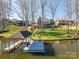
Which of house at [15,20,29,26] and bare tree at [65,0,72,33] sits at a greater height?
bare tree at [65,0,72,33]

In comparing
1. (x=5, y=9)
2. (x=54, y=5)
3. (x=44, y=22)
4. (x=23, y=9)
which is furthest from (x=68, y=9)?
(x=5, y=9)

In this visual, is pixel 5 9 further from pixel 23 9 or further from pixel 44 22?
pixel 44 22

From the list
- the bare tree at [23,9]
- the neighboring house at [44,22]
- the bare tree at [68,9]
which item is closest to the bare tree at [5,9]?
the bare tree at [23,9]

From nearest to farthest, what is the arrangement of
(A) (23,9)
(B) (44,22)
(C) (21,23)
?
(A) (23,9)
(B) (44,22)
(C) (21,23)

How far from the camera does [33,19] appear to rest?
11938 millimetres

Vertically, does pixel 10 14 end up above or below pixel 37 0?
below

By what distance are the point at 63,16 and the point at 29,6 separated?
218 centimetres

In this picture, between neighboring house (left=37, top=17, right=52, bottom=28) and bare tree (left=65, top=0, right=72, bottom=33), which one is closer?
bare tree (left=65, top=0, right=72, bottom=33)

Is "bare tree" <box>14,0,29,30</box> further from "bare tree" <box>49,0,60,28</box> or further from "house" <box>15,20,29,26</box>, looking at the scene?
"bare tree" <box>49,0,60,28</box>

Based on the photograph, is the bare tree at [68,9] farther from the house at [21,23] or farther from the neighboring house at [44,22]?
the house at [21,23]

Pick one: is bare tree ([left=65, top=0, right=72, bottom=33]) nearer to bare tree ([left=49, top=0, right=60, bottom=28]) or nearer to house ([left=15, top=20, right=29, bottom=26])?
bare tree ([left=49, top=0, right=60, bottom=28])

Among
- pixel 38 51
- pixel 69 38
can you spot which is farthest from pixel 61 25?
pixel 38 51

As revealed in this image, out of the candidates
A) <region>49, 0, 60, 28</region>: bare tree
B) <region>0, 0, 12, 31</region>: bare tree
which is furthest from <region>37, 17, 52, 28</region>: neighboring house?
<region>0, 0, 12, 31</region>: bare tree

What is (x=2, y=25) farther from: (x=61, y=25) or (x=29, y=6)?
(x=61, y=25)
